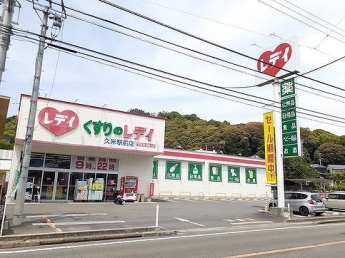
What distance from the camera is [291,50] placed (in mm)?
20391

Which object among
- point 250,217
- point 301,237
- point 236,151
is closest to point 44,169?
point 250,217

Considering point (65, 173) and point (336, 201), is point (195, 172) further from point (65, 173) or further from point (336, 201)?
point (65, 173)

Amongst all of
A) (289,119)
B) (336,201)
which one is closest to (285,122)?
(289,119)

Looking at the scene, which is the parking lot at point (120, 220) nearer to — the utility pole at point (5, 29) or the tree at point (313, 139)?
the utility pole at point (5, 29)

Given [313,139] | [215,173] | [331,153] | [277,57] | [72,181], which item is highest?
[313,139]

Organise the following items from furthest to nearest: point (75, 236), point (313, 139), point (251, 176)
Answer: point (313, 139) < point (251, 176) < point (75, 236)

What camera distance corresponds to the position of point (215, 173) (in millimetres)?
33125

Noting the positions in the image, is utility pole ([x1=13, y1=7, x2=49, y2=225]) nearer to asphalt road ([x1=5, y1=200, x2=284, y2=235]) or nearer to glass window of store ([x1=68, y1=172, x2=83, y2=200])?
asphalt road ([x1=5, y1=200, x2=284, y2=235])

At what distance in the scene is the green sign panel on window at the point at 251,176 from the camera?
35.5 meters

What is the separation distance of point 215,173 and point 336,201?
39.9 ft

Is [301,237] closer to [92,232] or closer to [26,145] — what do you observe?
[92,232]

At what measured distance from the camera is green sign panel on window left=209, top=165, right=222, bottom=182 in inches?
1293

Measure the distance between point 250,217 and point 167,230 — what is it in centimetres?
763

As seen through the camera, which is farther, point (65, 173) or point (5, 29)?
point (65, 173)
